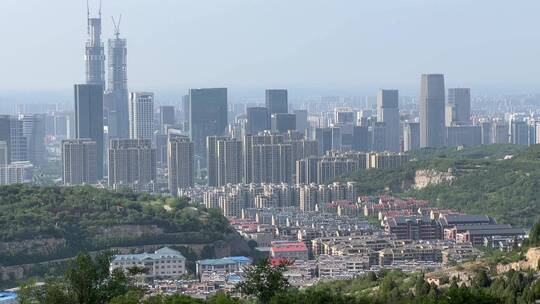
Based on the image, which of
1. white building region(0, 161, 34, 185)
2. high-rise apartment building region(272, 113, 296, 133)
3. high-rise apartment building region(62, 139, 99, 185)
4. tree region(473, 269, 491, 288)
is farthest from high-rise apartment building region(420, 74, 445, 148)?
tree region(473, 269, 491, 288)

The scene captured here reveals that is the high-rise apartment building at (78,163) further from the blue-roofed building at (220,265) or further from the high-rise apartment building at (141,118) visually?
the blue-roofed building at (220,265)

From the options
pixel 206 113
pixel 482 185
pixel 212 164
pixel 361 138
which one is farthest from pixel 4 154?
pixel 482 185

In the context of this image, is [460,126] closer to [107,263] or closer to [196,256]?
[196,256]

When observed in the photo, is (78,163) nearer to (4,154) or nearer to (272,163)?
(4,154)

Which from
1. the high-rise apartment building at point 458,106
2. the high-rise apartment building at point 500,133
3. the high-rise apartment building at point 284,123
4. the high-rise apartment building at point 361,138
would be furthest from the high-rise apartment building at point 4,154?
the high-rise apartment building at point 458,106

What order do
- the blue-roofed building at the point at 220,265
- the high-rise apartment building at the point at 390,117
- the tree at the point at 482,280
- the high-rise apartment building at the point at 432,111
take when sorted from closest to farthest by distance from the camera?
the tree at the point at 482,280
the blue-roofed building at the point at 220,265
the high-rise apartment building at the point at 432,111
the high-rise apartment building at the point at 390,117

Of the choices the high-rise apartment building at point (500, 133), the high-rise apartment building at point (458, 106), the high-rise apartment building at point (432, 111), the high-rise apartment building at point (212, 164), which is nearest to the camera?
the high-rise apartment building at point (212, 164)
